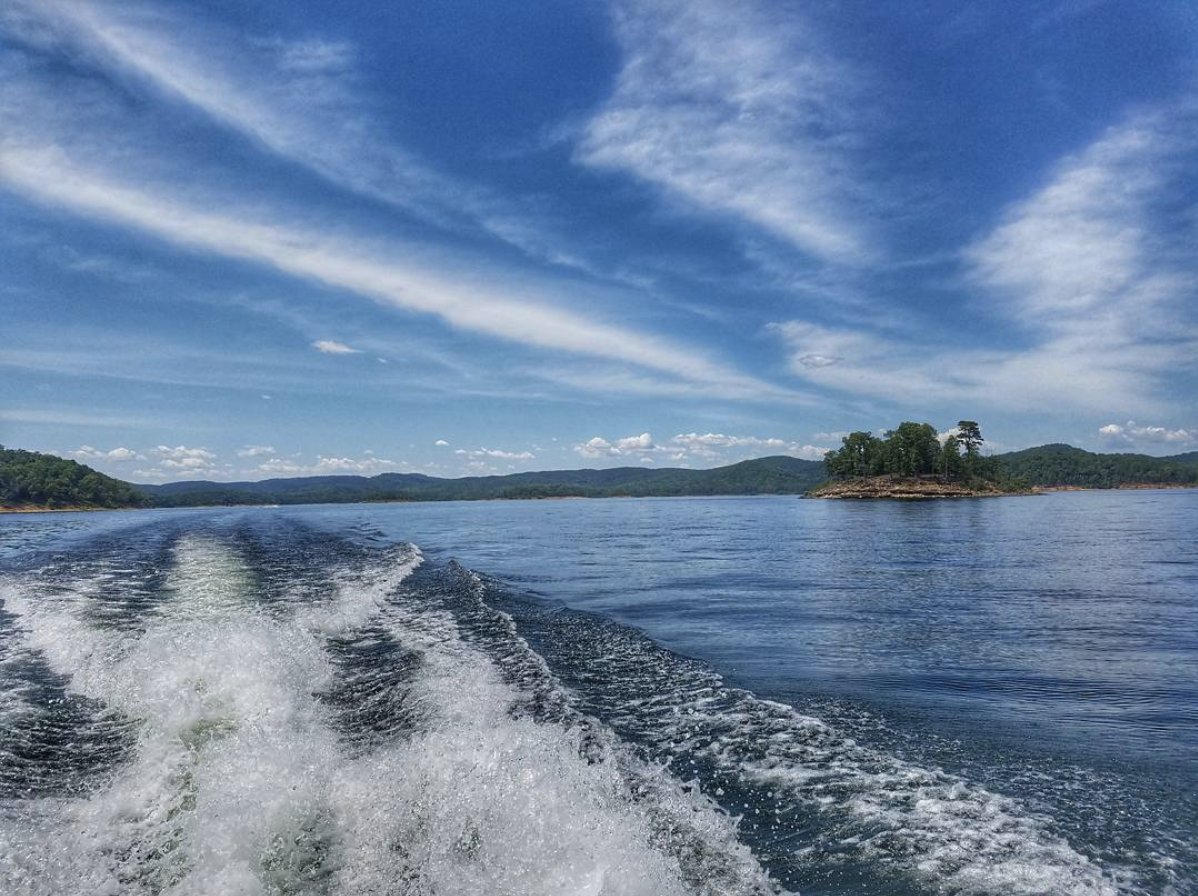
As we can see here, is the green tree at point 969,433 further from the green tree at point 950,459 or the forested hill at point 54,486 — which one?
the forested hill at point 54,486

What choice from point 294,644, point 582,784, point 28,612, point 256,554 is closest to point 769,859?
point 582,784

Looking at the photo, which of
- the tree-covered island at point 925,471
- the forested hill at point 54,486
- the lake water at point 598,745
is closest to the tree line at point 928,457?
the tree-covered island at point 925,471

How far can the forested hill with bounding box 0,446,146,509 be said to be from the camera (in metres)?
128

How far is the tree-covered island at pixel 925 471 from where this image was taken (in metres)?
139

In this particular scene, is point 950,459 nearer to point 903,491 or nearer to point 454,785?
A: point 903,491

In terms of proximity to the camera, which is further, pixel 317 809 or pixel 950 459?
pixel 950 459

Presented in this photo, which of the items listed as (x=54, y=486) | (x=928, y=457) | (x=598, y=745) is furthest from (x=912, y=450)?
(x=54, y=486)

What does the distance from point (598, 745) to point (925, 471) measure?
520 ft

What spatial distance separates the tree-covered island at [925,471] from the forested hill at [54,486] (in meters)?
152

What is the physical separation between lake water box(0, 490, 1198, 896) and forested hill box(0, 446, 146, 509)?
478ft

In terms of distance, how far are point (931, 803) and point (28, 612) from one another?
18901mm

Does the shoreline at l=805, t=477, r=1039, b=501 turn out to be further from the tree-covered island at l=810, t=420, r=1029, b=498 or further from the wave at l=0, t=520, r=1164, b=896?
the wave at l=0, t=520, r=1164, b=896

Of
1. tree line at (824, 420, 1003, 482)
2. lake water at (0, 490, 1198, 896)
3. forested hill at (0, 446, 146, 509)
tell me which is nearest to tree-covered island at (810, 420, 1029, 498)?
tree line at (824, 420, 1003, 482)

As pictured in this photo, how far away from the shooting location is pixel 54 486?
130375 millimetres
